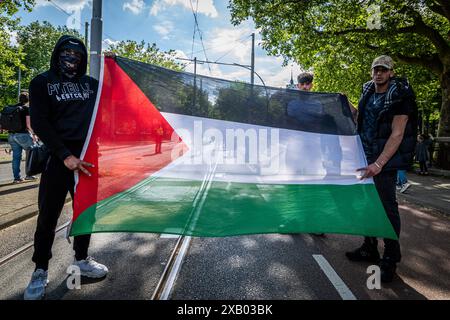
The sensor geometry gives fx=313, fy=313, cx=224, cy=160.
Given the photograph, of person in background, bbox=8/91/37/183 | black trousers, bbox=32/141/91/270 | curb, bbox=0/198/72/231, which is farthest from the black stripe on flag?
person in background, bbox=8/91/37/183

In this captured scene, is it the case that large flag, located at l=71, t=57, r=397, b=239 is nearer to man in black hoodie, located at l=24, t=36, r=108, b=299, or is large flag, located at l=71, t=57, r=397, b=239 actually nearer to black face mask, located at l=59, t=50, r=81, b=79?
man in black hoodie, located at l=24, t=36, r=108, b=299

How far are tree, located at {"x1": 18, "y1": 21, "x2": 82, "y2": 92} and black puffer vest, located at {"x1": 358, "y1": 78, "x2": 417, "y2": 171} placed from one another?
5457cm

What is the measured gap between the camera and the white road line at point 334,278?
2.75m

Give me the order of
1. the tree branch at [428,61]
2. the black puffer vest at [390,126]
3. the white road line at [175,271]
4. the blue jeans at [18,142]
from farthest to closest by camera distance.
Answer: the tree branch at [428,61], the blue jeans at [18,142], the black puffer vest at [390,126], the white road line at [175,271]

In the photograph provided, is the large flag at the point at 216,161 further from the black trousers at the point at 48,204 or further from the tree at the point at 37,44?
the tree at the point at 37,44

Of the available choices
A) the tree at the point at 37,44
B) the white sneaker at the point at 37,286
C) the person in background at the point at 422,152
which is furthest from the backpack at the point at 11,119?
the tree at the point at 37,44

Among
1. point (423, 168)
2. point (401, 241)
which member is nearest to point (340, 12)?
point (423, 168)

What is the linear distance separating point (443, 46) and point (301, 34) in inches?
266

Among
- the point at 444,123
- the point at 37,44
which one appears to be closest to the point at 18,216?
the point at 444,123

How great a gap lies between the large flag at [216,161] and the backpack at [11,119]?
4.95 metres

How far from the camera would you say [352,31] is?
14305 millimetres

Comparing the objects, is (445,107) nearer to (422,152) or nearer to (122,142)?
(422,152)

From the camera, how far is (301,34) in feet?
45.7
